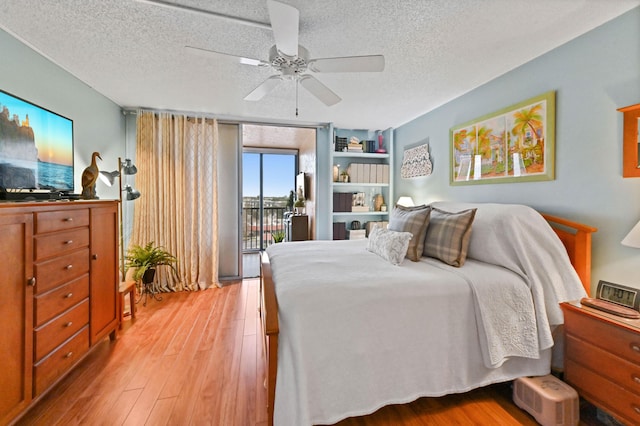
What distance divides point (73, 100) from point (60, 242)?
5.50 feet

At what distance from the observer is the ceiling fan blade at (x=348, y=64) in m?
1.72

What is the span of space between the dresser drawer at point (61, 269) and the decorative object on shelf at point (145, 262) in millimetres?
1267

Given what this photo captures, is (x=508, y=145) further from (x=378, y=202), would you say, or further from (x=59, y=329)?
(x=59, y=329)

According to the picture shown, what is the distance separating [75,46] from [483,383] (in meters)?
3.67

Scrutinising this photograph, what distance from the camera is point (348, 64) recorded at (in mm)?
1800

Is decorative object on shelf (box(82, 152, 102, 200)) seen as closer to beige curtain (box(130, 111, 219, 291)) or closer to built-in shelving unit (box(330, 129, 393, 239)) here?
beige curtain (box(130, 111, 219, 291))

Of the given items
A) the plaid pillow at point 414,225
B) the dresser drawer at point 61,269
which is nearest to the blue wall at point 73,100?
the dresser drawer at point 61,269

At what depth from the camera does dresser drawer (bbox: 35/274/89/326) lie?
1.54 metres

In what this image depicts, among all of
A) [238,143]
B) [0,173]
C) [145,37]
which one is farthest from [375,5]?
[238,143]

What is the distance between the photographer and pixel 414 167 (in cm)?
382

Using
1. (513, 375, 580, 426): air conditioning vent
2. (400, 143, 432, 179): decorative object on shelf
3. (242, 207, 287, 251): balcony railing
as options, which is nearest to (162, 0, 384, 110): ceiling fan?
(400, 143, 432, 179): decorative object on shelf

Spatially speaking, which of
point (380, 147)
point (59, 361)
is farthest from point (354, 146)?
point (59, 361)

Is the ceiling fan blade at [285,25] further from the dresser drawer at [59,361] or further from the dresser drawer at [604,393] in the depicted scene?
the dresser drawer at [604,393]

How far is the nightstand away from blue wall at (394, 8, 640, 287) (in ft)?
1.49
